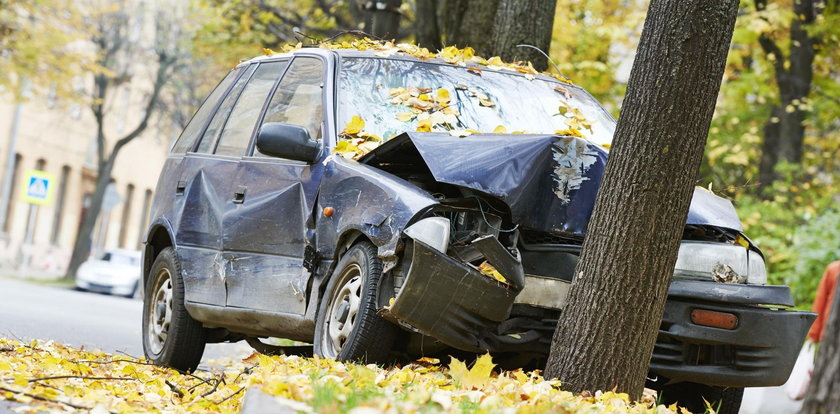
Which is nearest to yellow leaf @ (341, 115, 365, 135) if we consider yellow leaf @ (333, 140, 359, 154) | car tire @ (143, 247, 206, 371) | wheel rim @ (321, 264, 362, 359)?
yellow leaf @ (333, 140, 359, 154)

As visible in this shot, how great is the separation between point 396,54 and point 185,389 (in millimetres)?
2429

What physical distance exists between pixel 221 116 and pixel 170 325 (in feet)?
Answer: 4.35

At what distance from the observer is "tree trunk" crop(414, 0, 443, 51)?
1552cm

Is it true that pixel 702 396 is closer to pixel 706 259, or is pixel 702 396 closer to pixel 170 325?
pixel 706 259

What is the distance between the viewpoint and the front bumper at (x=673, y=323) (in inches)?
233

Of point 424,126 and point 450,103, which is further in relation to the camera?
point 450,103

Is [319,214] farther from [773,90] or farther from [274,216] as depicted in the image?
[773,90]

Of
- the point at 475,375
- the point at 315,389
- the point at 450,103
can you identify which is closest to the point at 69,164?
the point at 450,103

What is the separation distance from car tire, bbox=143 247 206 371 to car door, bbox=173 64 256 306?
120mm

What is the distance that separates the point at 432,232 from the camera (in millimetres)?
5953

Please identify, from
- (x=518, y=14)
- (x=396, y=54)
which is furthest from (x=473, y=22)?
(x=396, y=54)

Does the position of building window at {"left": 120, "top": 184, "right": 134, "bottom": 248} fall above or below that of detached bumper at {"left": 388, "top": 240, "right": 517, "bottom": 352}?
below

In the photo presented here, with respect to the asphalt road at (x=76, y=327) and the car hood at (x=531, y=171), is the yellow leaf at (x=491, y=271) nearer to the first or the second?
the car hood at (x=531, y=171)

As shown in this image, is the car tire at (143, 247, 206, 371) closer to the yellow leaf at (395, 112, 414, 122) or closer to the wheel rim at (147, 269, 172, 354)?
the wheel rim at (147, 269, 172, 354)
